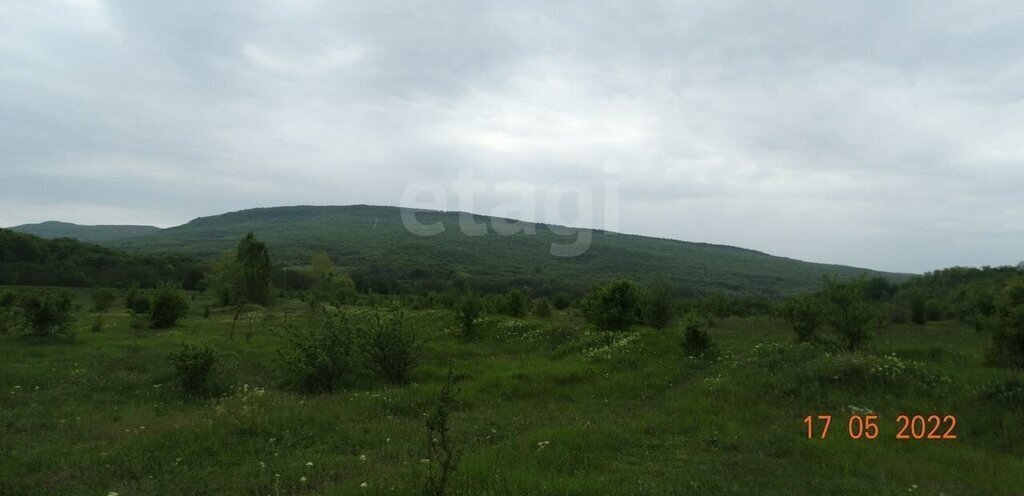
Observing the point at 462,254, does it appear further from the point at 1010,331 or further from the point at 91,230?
the point at 91,230

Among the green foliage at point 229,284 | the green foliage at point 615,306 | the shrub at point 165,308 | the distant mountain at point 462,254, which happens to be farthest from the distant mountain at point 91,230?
the green foliage at point 615,306

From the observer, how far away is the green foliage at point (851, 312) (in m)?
16.7

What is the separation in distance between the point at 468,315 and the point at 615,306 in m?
5.57

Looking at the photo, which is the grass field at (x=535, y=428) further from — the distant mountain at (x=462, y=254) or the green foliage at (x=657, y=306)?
the distant mountain at (x=462, y=254)

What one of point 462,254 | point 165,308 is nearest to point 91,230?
point 462,254

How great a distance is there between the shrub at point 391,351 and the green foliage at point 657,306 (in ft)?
52.2

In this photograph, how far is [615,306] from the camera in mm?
22109

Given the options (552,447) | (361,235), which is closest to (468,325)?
(552,447)

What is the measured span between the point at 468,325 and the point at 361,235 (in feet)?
388

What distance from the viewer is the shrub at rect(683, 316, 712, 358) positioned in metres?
17.1

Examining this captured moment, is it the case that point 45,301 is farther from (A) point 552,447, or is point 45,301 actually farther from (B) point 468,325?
(A) point 552,447

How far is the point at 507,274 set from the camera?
319 ft

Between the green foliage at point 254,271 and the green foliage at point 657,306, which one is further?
the green foliage at point 254,271
